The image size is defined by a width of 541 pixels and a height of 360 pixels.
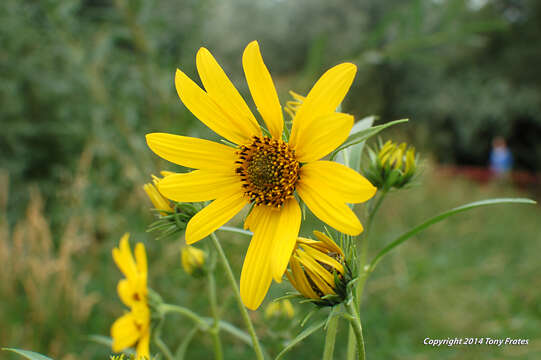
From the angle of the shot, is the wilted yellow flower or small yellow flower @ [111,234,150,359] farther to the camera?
the wilted yellow flower

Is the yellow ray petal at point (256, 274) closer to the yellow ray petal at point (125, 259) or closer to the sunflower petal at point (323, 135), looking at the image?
the sunflower petal at point (323, 135)

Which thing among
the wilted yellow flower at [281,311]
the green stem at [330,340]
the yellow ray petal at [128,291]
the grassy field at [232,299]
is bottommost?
the grassy field at [232,299]

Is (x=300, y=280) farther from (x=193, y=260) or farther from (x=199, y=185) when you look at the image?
(x=193, y=260)

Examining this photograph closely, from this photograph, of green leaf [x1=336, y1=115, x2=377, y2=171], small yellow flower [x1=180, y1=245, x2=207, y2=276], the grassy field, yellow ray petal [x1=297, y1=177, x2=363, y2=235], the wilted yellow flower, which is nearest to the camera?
yellow ray petal [x1=297, y1=177, x2=363, y2=235]

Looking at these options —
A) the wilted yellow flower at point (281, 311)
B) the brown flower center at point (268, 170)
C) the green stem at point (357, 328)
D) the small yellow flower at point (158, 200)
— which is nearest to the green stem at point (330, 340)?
the green stem at point (357, 328)

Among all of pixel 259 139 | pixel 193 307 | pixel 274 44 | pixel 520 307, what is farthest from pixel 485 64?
pixel 259 139

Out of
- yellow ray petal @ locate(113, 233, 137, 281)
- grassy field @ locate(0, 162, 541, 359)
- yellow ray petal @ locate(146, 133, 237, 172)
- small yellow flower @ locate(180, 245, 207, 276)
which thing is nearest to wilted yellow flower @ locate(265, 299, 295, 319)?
grassy field @ locate(0, 162, 541, 359)

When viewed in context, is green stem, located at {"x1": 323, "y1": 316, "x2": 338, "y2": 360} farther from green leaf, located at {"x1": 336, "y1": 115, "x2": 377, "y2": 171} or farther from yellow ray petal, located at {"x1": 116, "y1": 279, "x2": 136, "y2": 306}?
yellow ray petal, located at {"x1": 116, "y1": 279, "x2": 136, "y2": 306}

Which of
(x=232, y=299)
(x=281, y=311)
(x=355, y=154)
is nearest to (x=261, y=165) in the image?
(x=355, y=154)
